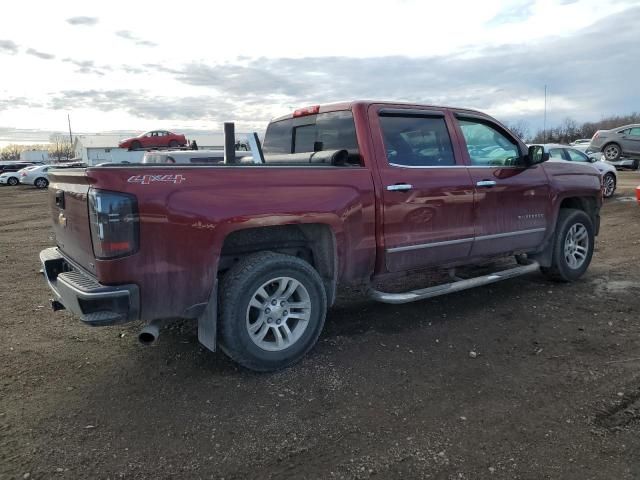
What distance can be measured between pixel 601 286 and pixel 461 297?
183cm

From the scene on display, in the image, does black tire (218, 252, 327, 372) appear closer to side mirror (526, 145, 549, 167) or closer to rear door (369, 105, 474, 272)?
rear door (369, 105, 474, 272)

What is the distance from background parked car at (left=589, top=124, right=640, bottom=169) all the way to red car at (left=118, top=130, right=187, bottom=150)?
26.4 m

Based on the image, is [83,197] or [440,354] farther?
[440,354]


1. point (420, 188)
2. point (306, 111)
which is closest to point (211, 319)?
point (420, 188)

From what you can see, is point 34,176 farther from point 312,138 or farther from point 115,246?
point 115,246

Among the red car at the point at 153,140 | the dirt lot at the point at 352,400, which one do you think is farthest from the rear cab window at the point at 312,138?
the red car at the point at 153,140

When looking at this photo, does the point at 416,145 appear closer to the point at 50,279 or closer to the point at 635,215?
the point at 50,279

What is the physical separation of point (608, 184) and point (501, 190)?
1278 cm

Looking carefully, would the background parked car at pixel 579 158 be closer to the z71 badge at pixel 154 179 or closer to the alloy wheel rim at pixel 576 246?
the alloy wheel rim at pixel 576 246

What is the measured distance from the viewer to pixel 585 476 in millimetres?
2668

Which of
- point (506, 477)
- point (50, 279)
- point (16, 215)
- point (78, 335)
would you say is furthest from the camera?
point (16, 215)

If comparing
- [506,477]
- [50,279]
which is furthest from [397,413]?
[50,279]

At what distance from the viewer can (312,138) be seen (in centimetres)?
507

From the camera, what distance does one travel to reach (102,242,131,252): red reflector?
317 centimetres
